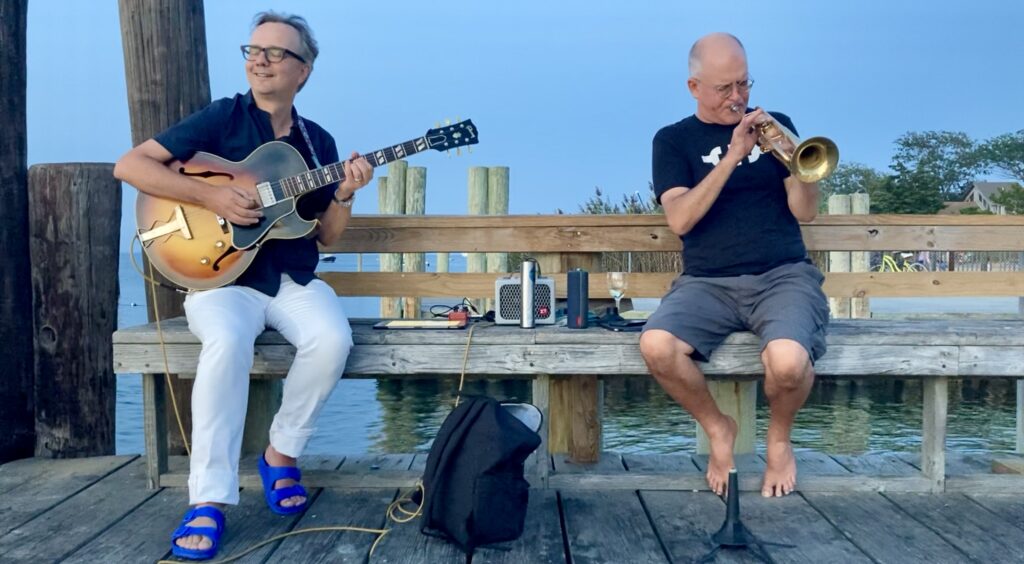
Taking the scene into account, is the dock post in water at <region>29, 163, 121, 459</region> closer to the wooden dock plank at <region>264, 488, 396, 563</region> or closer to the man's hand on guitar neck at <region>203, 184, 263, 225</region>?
the man's hand on guitar neck at <region>203, 184, 263, 225</region>

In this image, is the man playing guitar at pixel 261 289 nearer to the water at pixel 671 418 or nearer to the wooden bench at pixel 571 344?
the wooden bench at pixel 571 344

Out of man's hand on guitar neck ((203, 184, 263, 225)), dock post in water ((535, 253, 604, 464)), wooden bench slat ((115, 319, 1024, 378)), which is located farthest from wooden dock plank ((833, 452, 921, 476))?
man's hand on guitar neck ((203, 184, 263, 225))

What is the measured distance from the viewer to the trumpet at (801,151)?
9.75 ft

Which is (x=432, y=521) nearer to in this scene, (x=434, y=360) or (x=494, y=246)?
(x=434, y=360)

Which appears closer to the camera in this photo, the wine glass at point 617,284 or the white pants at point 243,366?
the white pants at point 243,366

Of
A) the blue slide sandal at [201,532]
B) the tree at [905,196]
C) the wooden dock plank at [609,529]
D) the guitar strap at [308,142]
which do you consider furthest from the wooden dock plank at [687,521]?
the tree at [905,196]

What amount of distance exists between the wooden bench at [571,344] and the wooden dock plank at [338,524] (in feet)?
1.37

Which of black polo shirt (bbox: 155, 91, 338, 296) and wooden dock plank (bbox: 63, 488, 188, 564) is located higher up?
black polo shirt (bbox: 155, 91, 338, 296)

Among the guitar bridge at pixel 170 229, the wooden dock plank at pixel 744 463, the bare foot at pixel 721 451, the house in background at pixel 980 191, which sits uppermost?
the house in background at pixel 980 191

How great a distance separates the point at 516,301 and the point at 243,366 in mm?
1032

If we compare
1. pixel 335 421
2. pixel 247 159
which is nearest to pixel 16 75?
pixel 247 159

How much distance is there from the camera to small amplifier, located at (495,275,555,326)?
3432mm

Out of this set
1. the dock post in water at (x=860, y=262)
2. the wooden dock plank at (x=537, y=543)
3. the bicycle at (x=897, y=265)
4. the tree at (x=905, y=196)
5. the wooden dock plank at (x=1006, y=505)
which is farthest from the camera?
the tree at (x=905, y=196)

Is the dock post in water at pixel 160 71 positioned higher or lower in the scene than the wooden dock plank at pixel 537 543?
higher
